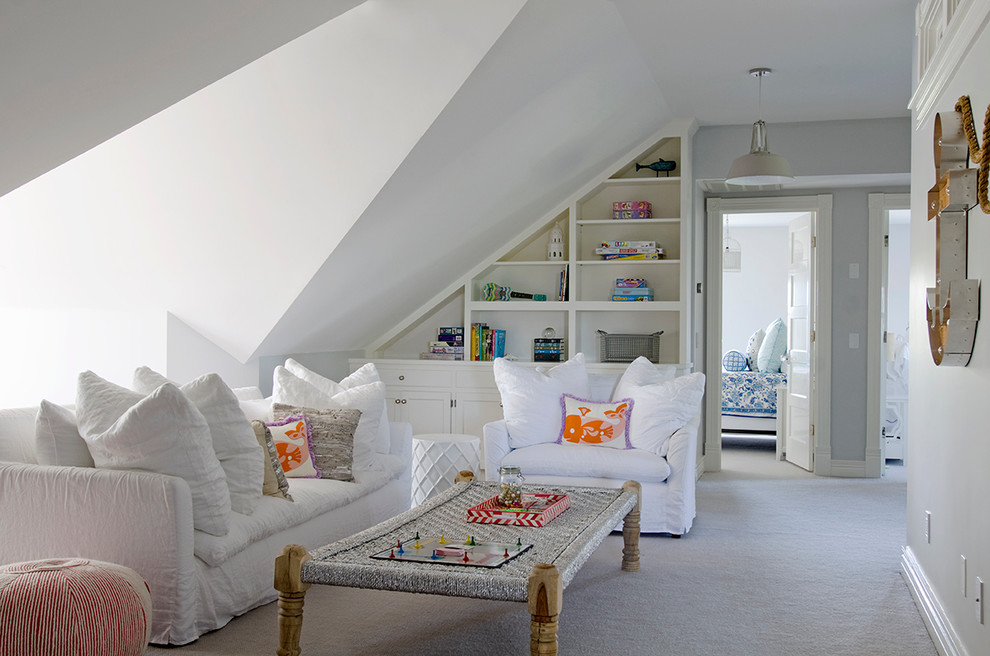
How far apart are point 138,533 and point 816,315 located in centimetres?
507

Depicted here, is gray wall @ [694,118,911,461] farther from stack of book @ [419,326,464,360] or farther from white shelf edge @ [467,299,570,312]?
stack of book @ [419,326,464,360]

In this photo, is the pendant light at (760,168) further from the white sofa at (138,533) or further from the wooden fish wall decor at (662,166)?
the white sofa at (138,533)

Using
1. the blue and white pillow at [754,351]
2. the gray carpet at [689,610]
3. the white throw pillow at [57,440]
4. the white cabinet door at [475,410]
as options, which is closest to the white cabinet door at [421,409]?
the white cabinet door at [475,410]

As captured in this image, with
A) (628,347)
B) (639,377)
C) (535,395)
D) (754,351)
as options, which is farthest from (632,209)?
(754,351)

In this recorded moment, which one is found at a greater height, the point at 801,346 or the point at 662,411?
the point at 801,346

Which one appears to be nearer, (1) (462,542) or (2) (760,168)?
(1) (462,542)

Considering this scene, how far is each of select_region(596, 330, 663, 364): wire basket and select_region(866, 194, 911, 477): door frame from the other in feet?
5.13

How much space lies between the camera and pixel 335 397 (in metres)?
4.12

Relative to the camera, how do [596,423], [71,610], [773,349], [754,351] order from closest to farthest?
[71,610]
[596,423]
[773,349]
[754,351]

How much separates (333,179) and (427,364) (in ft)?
7.49

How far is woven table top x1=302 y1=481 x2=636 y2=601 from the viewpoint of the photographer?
2457 mm

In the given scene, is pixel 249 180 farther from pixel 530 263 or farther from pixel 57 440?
pixel 530 263

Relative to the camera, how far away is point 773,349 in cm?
841

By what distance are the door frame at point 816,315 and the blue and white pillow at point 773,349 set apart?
191 centimetres
